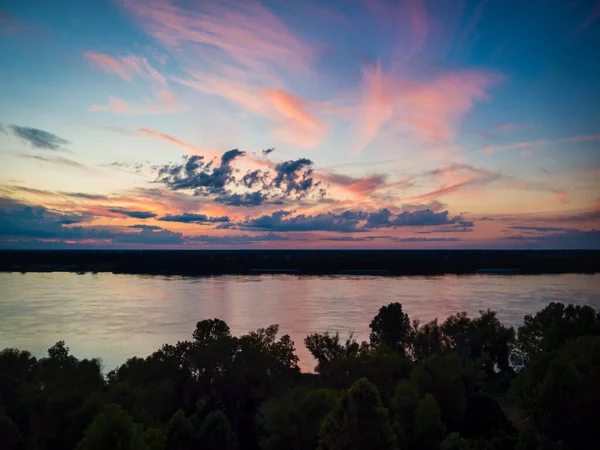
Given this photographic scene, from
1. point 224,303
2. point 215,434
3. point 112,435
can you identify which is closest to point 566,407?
point 215,434

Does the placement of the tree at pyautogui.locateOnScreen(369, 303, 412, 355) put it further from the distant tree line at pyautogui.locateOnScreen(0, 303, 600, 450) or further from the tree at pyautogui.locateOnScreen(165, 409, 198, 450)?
the tree at pyautogui.locateOnScreen(165, 409, 198, 450)

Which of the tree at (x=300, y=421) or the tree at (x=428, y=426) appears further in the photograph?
the tree at (x=300, y=421)

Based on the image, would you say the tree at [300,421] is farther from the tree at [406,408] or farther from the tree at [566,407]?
the tree at [566,407]

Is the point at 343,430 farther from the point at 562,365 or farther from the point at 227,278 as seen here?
the point at 227,278

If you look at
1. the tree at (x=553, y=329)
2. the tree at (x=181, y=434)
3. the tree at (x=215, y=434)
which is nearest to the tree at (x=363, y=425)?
the tree at (x=215, y=434)

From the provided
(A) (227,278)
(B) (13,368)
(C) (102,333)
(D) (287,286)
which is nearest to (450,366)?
(B) (13,368)

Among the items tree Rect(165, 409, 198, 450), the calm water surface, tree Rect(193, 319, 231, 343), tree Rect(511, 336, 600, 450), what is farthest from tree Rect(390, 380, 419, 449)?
the calm water surface
